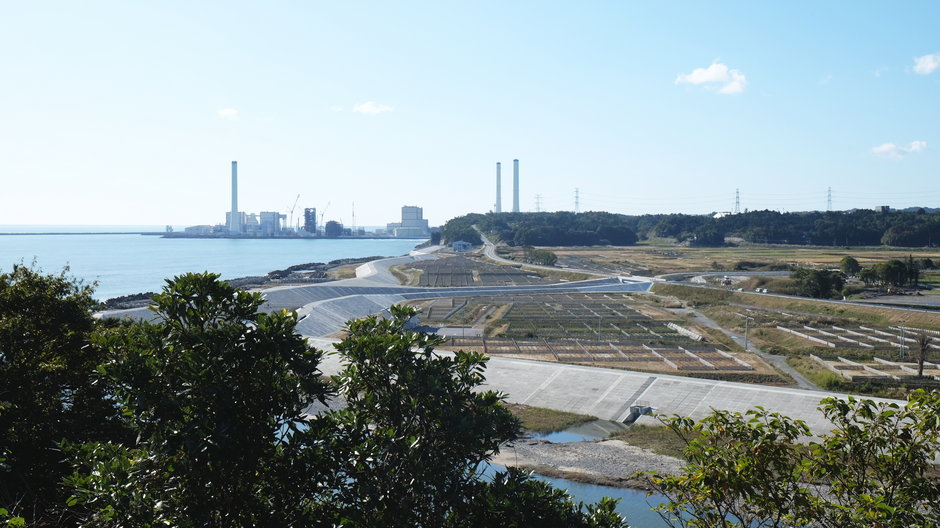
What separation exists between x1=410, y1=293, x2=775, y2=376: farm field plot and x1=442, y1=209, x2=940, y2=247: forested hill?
82482 mm

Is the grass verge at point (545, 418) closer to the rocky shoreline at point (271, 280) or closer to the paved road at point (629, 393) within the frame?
the paved road at point (629, 393)

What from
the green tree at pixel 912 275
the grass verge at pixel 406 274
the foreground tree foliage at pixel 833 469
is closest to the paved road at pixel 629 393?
the foreground tree foliage at pixel 833 469

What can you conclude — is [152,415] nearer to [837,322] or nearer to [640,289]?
[837,322]

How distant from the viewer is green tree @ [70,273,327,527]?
25.7 feet

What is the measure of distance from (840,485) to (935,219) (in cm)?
14443

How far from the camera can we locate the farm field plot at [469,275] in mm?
84938

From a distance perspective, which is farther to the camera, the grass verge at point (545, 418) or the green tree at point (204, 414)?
the grass verge at point (545, 418)

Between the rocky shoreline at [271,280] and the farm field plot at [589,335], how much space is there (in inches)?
702

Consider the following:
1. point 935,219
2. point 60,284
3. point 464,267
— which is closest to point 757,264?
point 464,267

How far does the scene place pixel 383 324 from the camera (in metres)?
9.96

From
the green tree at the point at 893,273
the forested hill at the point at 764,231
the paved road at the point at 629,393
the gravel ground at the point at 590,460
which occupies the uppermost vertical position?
the forested hill at the point at 764,231

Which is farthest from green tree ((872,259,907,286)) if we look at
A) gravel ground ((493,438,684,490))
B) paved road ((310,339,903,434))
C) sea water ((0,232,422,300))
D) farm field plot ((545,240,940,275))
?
sea water ((0,232,422,300))

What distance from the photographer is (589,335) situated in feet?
161

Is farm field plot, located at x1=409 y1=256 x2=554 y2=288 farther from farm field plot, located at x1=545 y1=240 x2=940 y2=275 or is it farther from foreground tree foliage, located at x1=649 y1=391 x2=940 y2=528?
foreground tree foliage, located at x1=649 y1=391 x2=940 y2=528
